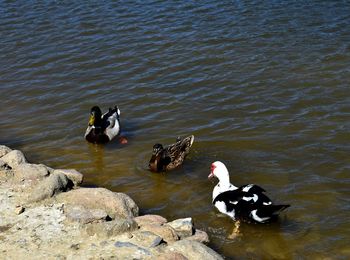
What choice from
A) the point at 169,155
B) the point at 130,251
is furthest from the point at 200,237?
the point at 169,155

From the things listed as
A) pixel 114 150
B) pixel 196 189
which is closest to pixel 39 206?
pixel 196 189

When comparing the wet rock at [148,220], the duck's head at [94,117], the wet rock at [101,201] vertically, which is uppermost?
the duck's head at [94,117]

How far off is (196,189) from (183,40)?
694 centimetres

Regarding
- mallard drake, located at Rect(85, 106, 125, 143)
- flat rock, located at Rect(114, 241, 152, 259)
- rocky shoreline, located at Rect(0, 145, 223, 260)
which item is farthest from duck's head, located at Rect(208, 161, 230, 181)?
mallard drake, located at Rect(85, 106, 125, 143)

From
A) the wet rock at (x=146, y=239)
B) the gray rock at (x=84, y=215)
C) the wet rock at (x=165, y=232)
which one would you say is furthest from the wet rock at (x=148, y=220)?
the gray rock at (x=84, y=215)

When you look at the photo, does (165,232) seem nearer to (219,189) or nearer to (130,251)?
(130,251)

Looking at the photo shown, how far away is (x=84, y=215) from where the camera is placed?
291 inches

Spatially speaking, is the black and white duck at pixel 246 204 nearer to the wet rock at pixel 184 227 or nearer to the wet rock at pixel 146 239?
the wet rock at pixel 184 227

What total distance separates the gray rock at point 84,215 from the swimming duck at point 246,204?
190 cm

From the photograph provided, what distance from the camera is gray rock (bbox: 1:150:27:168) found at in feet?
29.9

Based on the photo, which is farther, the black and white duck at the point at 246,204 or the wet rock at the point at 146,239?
the black and white duck at the point at 246,204

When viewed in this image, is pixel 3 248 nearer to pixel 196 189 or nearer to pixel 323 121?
pixel 196 189

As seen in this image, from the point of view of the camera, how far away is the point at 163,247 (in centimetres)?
688

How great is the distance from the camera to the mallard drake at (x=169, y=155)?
9.94m
